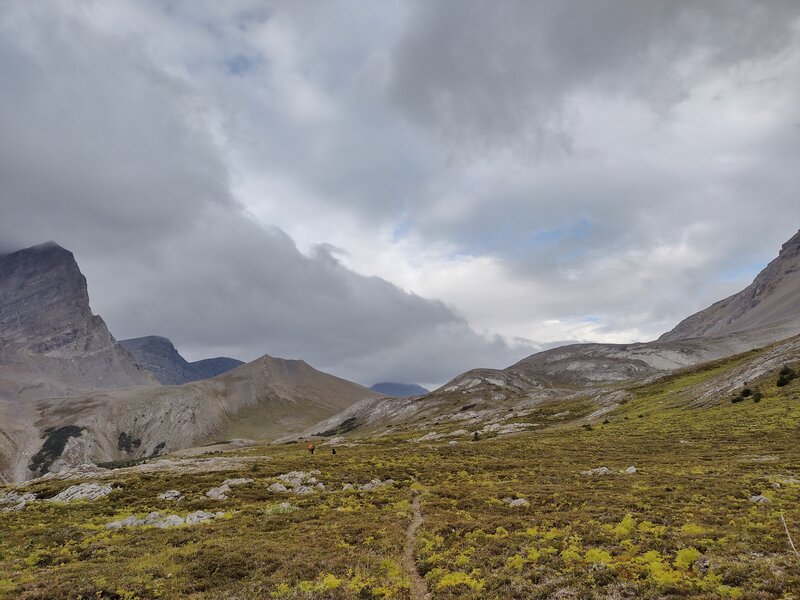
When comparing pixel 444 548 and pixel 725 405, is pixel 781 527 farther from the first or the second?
pixel 725 405

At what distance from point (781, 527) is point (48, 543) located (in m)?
48.5

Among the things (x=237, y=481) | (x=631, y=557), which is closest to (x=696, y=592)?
(x=631, y=557)

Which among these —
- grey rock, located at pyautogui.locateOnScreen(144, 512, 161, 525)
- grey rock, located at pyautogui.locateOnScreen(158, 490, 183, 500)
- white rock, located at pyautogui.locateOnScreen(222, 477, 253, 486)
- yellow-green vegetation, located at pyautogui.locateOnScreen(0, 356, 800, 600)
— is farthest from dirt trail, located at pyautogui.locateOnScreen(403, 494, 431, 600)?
grey rock, located at pyautogui.locateOnScreen(158, 490, 183, 500)

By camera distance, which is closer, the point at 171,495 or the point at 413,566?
the point at 413,566

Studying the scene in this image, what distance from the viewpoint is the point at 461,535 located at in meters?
30.1

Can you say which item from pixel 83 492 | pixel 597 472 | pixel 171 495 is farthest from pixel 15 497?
pixel 597 472

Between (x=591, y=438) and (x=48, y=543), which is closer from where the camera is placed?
(x=48, y=543)

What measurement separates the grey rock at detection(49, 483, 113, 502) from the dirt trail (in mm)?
36531

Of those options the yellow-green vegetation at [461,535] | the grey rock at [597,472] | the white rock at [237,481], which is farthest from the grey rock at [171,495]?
the grey rock at [597,472]

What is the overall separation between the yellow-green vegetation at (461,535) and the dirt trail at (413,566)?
42cm

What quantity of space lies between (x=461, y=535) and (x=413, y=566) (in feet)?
19.4

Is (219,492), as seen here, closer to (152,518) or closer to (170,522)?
(152,518)

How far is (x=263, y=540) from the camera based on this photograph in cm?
3106

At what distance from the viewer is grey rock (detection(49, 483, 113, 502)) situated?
48188 mm
